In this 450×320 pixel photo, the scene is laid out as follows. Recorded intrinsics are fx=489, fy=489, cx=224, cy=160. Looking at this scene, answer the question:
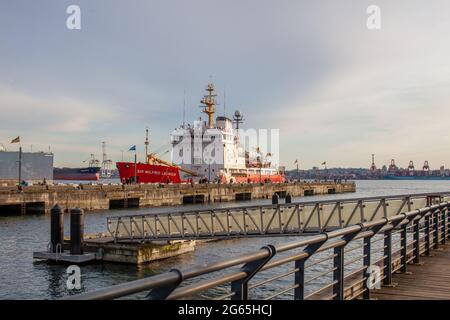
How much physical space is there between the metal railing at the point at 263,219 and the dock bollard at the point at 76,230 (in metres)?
2.46

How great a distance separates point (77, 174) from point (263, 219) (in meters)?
176

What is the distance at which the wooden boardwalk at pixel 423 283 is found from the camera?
8.24 m

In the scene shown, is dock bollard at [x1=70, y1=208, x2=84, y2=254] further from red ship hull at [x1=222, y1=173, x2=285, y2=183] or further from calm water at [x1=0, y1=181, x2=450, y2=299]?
red ship hull at [x1=222, y1=173, x2=285, y2=183]

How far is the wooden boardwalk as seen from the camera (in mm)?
8242

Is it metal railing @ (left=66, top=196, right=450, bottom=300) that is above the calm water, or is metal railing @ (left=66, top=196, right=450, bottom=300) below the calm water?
above

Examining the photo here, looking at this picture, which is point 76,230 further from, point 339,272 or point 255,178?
point 255,178

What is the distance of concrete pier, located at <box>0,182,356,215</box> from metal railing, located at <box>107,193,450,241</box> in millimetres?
11558

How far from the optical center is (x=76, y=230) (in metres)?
22.3

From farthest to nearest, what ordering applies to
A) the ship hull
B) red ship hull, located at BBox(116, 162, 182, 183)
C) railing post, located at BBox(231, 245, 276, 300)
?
the ship hull
red ship hull, located at BBox(116, 162, 182, 183)
railing post, located at BBox(231, 245, 276, 300)

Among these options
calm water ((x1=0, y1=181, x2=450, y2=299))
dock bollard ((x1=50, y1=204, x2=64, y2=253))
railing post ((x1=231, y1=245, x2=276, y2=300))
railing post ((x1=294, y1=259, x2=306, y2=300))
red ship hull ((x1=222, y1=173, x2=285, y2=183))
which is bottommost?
calm water ((x1=0, y1=181, x2=450, y2=299))

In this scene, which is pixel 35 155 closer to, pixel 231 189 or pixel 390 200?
pixel 231 189

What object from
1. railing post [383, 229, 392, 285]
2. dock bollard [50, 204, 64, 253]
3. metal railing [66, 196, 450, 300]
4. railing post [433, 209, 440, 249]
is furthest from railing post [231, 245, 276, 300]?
dock bollard [50, 204, 64, 253]

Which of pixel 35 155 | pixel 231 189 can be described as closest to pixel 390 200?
pixel 231 189
